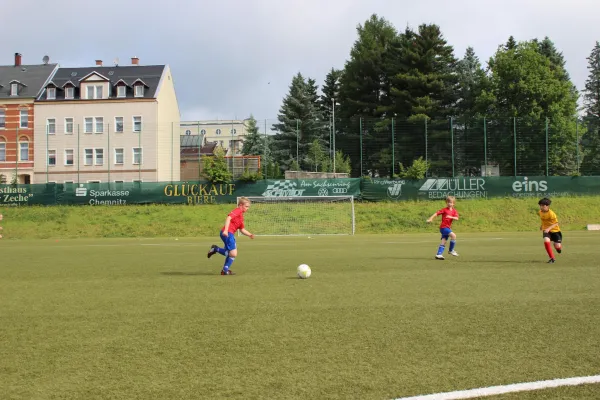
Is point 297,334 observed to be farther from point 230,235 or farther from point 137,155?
point 137,155

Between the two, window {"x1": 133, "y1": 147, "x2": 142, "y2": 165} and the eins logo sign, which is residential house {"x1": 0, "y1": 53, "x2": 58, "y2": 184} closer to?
window {"x1": 133, "y1": 147, "x2": 142, "y2": 165}

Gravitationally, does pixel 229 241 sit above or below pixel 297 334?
above

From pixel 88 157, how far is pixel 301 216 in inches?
1094

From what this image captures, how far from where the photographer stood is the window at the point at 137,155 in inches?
1919

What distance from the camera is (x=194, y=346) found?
579 centimetres

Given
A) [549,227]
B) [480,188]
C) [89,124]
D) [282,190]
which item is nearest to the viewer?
[549,227]

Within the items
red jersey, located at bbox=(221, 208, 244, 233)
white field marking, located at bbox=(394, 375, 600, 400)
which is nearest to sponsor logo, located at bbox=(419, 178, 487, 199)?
red jersey, located at bbox=(221, 208, 244, 233)

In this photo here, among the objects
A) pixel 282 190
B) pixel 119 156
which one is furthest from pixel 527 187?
pixel 119 156

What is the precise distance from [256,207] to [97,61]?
42.7 m

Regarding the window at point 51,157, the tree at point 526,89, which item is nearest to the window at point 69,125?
the window at point 51,157

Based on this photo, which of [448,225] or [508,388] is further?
[448,225]

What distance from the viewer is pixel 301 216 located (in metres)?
34.9

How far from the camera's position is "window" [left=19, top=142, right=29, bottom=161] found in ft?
194

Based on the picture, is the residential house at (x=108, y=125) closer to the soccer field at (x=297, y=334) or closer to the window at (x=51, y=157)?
the window at (x=51, y=157)
